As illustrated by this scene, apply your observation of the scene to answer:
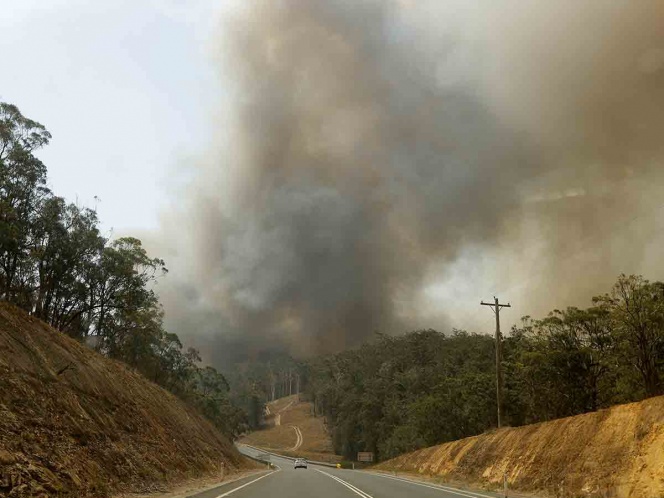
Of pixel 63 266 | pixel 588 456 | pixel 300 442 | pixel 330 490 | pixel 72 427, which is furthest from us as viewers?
pixel 300 442

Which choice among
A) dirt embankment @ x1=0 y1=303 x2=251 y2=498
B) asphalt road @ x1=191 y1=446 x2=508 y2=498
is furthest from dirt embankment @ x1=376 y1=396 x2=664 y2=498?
dirt embankment @ x1=0 y1=303 x2=251 y2=498

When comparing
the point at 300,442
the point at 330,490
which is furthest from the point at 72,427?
the point at 300,442

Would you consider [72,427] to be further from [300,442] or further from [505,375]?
[300,442]

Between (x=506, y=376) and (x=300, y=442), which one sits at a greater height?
(x=506, y=376)

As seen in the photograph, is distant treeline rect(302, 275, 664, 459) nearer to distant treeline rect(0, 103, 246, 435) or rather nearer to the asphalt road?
the asphalt road

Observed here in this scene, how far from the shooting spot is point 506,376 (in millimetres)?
58219

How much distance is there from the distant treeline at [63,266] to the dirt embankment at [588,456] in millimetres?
32518

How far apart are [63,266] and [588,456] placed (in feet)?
138

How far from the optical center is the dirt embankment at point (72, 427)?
1705 centimetres

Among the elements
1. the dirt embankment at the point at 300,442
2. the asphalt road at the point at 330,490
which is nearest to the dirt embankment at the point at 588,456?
the asphalt road at the point at 330,490

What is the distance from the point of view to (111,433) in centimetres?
2830

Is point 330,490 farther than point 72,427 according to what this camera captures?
Yes

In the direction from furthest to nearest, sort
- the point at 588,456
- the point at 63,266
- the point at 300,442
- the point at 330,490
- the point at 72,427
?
the point at 300,442
the point at 63,266
the point at 588,456
the point at 330,490
the point at 72,427

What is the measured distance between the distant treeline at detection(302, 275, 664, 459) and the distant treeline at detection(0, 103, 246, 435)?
3604 centimetres
